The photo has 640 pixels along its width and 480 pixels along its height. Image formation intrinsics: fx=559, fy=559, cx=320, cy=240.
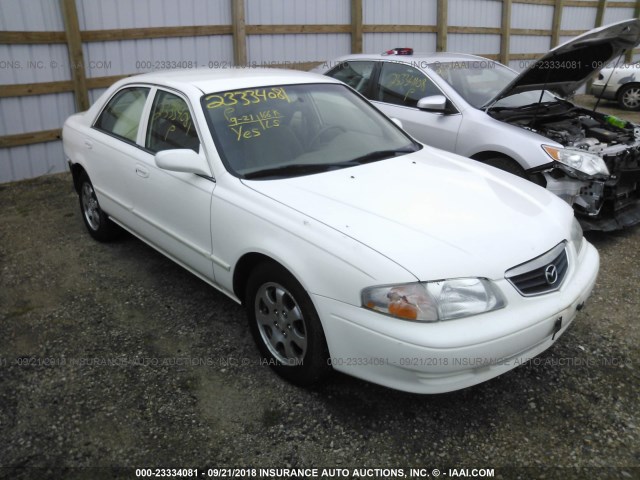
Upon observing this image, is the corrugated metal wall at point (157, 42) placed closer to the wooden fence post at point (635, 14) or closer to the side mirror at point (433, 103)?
the side mirror at point (433, 103)

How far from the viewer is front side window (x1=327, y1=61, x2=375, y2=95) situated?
20.5 feet

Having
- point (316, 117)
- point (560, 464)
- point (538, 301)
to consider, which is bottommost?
point (560, 464)

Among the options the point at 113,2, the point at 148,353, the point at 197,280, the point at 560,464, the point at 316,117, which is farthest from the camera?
the point at 113,2

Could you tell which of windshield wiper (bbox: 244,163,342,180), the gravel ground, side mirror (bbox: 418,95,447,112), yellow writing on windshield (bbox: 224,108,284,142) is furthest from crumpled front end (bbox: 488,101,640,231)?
yellow writing on windshield (bbox: 224,108,284,142)

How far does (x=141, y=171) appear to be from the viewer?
12.7 ft

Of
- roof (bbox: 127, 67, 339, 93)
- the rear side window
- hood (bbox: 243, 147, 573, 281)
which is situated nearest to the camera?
hood (bbox: 243, 147, 573, 281)

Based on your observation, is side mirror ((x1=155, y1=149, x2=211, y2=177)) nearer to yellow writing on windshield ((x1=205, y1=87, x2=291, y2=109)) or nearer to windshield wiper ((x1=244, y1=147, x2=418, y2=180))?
windshield wiper ((x1=244, y1=147, x2=418, y2=180))

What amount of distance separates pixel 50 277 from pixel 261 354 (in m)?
2.19

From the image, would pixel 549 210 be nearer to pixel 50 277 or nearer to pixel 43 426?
pixel 43 426

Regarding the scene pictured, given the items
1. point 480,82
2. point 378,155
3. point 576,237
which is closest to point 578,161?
point 480,82

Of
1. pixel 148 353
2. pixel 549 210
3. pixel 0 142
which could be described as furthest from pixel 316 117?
pixel 0 142

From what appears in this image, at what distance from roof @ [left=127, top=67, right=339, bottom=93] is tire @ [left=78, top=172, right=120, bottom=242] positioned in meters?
1.18

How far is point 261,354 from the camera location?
3.21m

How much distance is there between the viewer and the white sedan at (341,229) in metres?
2.45
